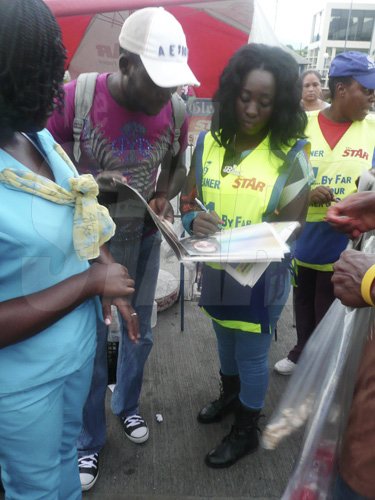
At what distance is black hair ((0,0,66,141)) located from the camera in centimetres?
86

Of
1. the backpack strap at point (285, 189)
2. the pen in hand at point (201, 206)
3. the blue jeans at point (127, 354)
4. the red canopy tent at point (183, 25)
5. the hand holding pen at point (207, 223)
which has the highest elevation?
the red canopy tent at point (183, 25)

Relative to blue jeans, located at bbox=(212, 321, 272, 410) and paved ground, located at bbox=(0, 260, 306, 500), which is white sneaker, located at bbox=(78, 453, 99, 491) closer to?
paved ground, located at bbox=(0, 260, 306, 500)

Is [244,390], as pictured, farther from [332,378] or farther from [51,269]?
[51,269]

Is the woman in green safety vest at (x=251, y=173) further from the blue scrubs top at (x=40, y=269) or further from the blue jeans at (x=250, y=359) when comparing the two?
the blue scrubs top at (x=40, y=269)

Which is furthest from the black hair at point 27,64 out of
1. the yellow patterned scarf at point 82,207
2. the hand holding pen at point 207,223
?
the hand holding pen at point 207,223

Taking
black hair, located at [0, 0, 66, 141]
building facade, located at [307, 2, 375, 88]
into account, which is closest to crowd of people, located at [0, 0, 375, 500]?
black hair, located at [0, 0, 66, 141]

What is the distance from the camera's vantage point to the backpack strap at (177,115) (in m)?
1.75

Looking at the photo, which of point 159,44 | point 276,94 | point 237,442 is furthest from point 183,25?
point 237,442

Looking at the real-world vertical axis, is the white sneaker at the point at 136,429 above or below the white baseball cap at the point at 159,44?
below

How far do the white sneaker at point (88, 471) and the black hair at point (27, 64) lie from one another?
1.50m

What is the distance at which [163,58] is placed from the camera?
1386mm

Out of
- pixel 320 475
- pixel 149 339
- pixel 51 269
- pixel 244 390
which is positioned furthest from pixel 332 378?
pixel 149 339

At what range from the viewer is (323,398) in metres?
1.29

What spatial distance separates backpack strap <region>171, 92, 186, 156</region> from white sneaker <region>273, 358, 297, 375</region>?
155 centimetres
